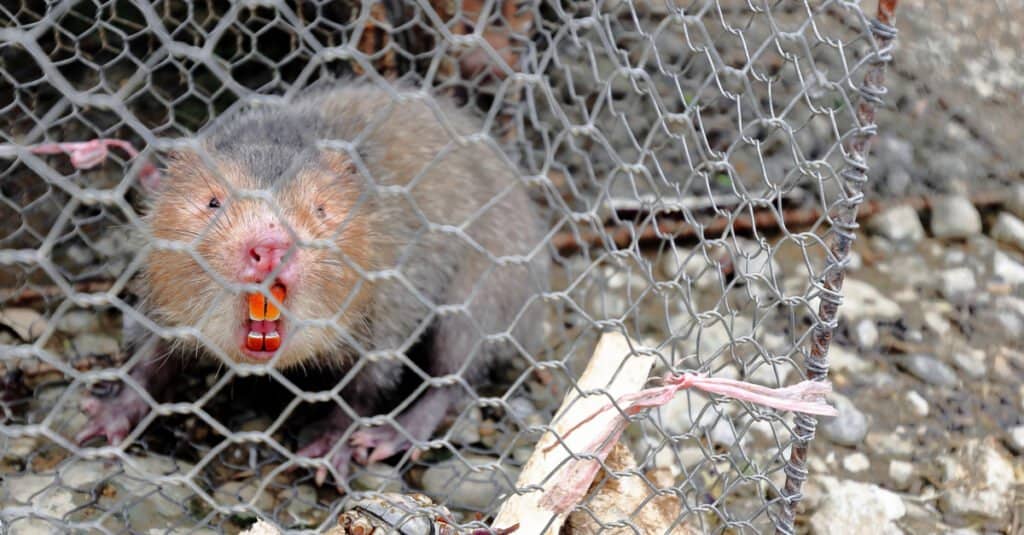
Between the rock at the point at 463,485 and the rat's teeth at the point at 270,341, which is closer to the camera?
the rat's teeth at the point at 270,341

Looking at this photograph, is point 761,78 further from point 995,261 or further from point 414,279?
point 995,261

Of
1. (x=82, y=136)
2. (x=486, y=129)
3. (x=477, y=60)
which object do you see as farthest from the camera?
(x=477, y=60)

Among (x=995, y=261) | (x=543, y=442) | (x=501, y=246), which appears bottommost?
(x=995, y=261)

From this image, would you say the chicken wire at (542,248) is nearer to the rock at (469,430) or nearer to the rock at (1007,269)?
the rock at (469,430)

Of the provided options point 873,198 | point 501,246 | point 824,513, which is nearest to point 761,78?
point 501,246

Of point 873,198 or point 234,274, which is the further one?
point 873,198

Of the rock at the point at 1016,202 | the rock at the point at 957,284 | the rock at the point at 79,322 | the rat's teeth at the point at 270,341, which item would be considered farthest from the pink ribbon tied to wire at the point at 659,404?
the rock at the point at 1016,202
